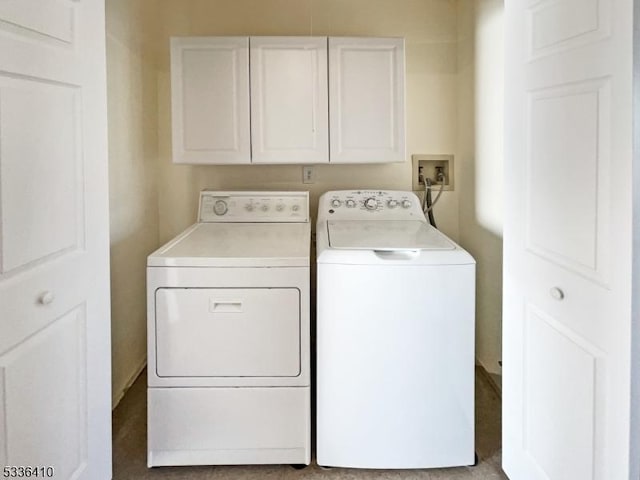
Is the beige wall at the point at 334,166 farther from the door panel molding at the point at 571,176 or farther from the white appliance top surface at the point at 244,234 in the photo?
the door panel molding at the point at 571,176

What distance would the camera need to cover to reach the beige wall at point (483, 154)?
2.55 metres

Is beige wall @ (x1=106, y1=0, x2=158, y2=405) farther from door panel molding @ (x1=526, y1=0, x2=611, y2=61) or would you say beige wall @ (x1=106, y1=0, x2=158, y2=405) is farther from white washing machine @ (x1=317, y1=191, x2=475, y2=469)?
door panel molding @ (x1=526, y1=0, x2=611, y2=61)

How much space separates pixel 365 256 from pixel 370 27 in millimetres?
1635

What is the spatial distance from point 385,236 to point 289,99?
2.82 feet

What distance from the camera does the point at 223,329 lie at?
1979mm

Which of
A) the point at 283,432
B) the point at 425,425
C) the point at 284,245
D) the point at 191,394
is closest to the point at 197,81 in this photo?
the point at 284,245

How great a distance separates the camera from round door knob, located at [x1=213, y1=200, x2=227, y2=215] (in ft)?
9.17

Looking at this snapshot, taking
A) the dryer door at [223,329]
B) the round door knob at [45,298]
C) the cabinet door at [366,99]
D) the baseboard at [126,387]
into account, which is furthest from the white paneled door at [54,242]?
the cabinet door at [366,99]

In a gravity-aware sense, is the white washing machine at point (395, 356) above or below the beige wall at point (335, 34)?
below

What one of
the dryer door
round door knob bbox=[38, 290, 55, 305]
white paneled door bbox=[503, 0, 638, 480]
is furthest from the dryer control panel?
round door knob bbox=[38, 290, 55, 305]

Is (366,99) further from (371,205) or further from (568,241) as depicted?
(568,241)

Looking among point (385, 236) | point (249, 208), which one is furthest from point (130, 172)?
point (385, 236)

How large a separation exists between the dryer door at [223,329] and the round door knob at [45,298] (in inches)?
23.7

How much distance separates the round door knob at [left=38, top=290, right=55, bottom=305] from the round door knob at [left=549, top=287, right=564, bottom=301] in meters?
1.31
